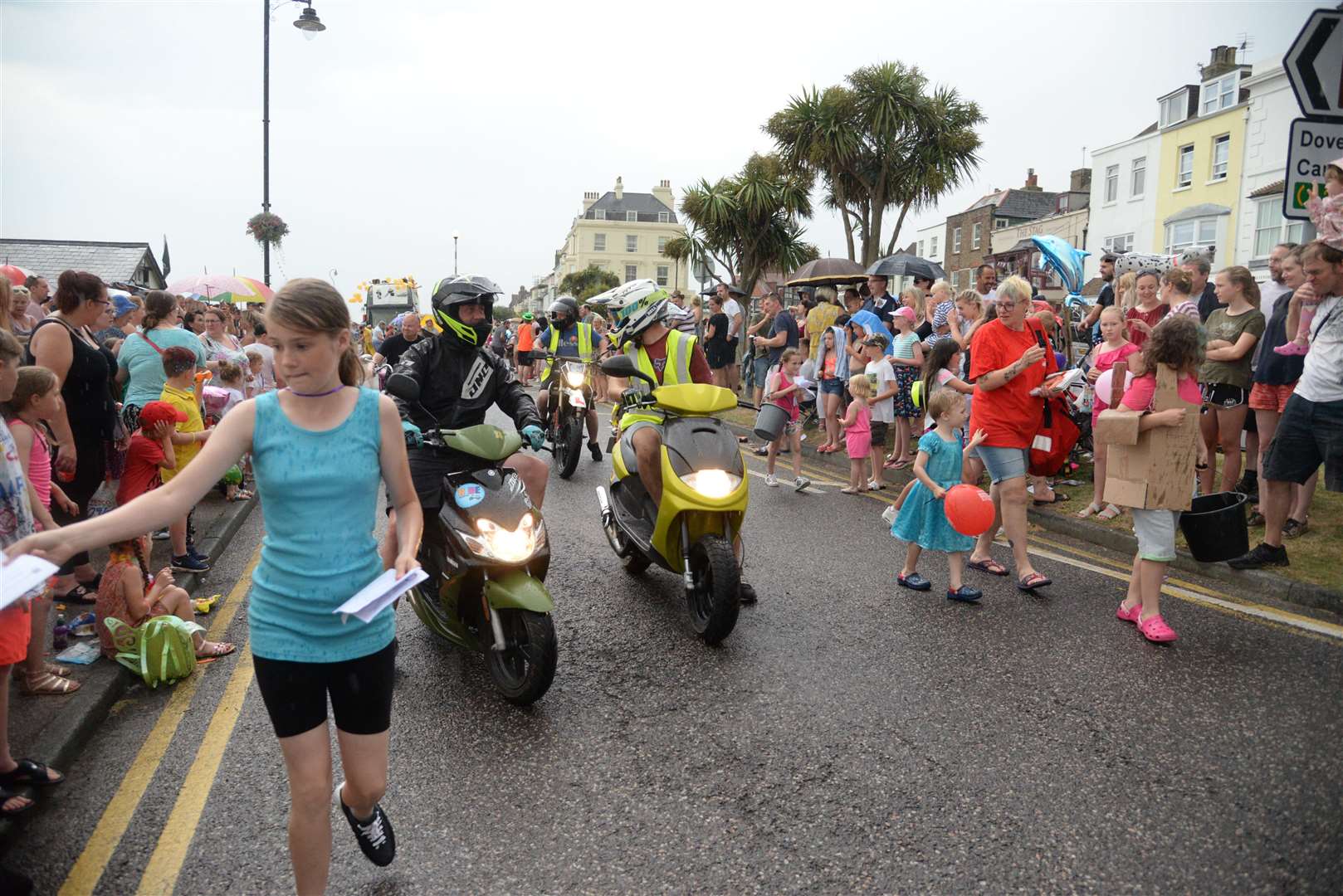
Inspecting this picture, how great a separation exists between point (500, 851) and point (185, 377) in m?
4.93

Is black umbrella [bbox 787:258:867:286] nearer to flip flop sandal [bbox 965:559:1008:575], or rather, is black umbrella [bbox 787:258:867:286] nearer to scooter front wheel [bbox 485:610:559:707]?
flip flop sandal [bbox 965:559:1008:575]

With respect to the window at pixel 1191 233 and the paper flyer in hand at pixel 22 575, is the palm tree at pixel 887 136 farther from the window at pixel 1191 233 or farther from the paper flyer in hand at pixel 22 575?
the paper flyer in hand at pixel 22 575

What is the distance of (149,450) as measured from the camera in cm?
588

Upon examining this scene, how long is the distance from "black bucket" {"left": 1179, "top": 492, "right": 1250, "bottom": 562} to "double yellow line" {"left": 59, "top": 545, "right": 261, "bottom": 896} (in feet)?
17.3

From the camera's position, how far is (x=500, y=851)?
119 inches

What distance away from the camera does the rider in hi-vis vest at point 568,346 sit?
1136cm

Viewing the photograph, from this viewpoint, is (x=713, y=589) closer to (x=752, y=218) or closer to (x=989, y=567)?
(x=989, y=567)

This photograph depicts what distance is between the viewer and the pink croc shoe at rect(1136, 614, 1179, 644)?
498cm

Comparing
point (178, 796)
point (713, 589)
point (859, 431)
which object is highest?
point (859, 431)

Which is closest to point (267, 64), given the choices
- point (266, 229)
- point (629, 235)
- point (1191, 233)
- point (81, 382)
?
point (266, 229)

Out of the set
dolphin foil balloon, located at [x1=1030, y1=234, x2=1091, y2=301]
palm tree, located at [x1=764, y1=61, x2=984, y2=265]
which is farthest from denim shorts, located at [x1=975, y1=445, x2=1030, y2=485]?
palm tree, located at [x1=764, y1=61, x2=984, y2=265]

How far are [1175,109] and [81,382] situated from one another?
40394 mm

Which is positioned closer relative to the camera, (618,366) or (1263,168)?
(618,366)

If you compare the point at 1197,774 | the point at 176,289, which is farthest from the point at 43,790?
the point at 176,289
